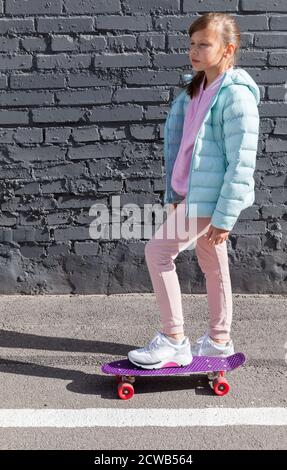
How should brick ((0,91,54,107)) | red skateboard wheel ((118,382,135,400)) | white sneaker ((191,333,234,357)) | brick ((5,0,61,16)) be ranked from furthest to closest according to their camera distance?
brick ((0,91,54,107))
brick ((5,0,61,16))
white sneaker ((191,333,234,357))
red skateboard wheel ((118,382,135,400))

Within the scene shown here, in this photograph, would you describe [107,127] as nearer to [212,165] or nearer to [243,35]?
[243,35]

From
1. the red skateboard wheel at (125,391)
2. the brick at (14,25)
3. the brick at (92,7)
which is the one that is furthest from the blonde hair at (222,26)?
the red skateboard wheel at (125,391)

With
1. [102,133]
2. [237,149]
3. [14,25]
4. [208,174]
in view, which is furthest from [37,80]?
[237,149]

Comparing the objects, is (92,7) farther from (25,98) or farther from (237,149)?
(237,149)

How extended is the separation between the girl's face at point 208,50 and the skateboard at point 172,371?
1504 millimetres

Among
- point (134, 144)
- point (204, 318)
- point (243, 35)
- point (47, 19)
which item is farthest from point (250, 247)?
point (47, 19)

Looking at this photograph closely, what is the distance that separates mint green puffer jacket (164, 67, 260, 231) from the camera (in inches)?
140

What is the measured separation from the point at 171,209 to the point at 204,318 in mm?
1101

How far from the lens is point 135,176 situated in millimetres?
5055

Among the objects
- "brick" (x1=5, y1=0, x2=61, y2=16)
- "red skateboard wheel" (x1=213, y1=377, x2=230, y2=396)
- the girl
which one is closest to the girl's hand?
the girl

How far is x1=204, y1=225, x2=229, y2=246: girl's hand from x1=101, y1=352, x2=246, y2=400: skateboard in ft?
2.08

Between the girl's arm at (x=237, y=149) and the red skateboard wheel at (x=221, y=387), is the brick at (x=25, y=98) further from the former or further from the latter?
the red skateboard wheel at (x=221, y=387)

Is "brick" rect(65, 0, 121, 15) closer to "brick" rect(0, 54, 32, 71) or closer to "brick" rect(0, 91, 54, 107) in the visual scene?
"brick" rect(0, 54, 32, 71)

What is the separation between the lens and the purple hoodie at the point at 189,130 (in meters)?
3.72
